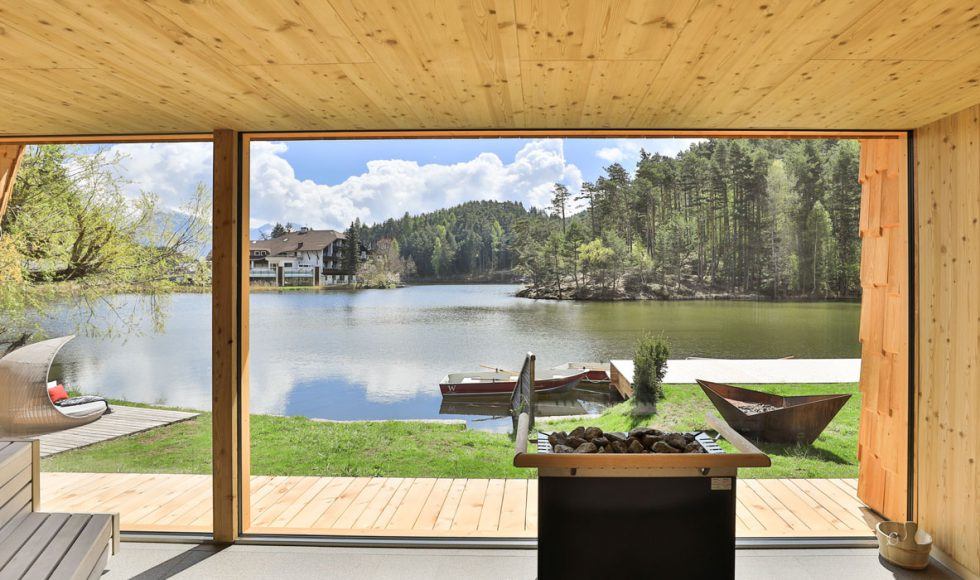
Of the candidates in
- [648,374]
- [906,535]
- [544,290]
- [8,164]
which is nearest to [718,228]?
[648,374]

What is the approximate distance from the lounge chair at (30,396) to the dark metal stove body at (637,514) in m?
4.65

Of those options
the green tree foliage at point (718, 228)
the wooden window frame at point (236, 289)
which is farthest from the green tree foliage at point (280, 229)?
the wooden window frame at point (236, 289)

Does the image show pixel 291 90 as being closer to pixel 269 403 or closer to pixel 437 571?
pixel 437 571

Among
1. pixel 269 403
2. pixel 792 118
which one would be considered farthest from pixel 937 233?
pixel 269 403

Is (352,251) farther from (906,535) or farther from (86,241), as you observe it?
(906,535)

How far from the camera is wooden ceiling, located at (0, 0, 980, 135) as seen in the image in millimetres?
1756

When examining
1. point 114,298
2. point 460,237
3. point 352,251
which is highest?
point 460,237

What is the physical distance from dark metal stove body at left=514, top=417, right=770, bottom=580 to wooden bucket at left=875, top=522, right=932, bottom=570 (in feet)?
3.75

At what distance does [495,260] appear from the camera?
5.46 meters

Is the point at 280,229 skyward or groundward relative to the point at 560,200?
groundward

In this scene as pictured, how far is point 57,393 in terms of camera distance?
5.41 meters

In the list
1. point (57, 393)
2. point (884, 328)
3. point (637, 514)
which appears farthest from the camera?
point (57, 393)

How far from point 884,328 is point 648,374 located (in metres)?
2.20

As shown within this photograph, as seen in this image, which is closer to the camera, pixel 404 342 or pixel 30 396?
pixel 30 396
